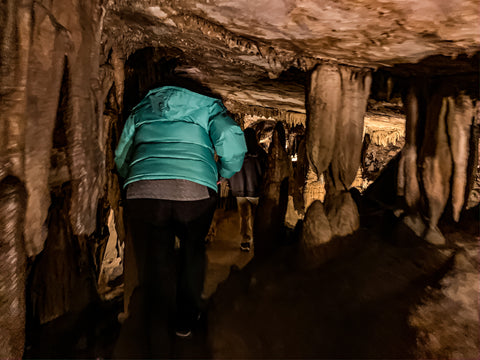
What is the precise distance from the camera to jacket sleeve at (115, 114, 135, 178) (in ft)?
7.32

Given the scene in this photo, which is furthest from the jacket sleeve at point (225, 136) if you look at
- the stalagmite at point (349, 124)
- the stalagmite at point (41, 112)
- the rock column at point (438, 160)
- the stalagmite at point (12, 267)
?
the rock column at point (438, 160)

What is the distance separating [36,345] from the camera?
216 centimetres

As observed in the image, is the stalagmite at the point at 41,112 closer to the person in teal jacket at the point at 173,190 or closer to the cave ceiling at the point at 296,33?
the person in teal jacket at the point at 173,190

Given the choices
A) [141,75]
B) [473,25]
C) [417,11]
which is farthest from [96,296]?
[473,25]

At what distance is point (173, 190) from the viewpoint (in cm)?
194

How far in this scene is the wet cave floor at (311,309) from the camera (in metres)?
2.06

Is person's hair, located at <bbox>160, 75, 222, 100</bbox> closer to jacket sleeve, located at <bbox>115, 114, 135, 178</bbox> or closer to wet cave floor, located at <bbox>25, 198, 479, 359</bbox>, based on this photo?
jacket sleeve, located at <bbox>115, 114, 135, 178</bbox>

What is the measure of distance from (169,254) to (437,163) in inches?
122

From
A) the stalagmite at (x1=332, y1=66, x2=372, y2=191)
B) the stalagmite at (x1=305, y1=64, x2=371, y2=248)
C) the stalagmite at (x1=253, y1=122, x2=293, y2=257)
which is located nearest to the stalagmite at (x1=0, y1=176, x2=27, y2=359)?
the stalagmite at (x1=305, y1=64, x2=371, y2=248)

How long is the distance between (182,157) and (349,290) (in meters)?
1.89

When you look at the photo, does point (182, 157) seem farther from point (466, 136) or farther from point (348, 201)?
point (466, 136)

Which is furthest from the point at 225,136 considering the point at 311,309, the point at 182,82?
the point at 311,309

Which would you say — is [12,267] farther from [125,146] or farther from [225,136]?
[225,136]

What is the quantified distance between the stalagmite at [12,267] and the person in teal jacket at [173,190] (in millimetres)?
736
